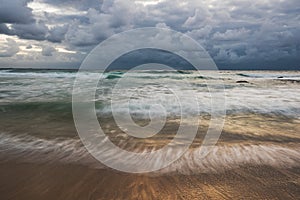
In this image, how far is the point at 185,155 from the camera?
431cm

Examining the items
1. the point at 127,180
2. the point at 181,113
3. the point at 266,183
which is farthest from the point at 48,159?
the point at 181,113

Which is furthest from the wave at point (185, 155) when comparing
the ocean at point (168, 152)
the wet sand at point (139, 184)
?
the wet sand at point (139, 184)

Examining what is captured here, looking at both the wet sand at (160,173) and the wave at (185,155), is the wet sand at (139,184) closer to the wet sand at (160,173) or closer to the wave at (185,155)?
the wet sand at (160,173)

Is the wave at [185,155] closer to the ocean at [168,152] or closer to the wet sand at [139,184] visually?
the ocean at [168,152]

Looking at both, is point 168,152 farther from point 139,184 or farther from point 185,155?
→ point 139,184

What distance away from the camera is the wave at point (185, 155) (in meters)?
3.88

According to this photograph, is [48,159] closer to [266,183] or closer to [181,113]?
[266,183]

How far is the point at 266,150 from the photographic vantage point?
4590 mm

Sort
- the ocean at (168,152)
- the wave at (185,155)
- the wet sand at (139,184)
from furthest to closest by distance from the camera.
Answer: the wave at (185,155)
the ocean at (168,152)
the wet sand at (139,184)

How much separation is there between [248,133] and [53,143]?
14.5 ft

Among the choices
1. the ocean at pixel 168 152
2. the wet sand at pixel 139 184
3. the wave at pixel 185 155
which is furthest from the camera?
the wave at pixel 185 155

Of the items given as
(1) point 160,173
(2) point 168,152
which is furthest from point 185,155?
(1) point 160,173

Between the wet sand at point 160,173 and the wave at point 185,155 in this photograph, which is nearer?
the wet sand at point 160,173

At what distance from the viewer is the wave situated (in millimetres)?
3883
